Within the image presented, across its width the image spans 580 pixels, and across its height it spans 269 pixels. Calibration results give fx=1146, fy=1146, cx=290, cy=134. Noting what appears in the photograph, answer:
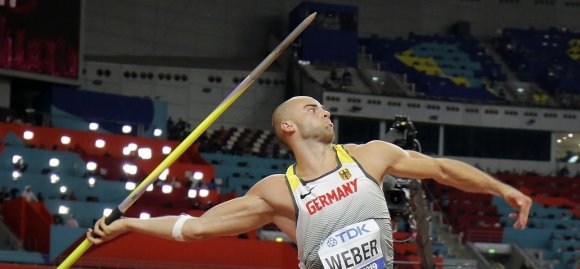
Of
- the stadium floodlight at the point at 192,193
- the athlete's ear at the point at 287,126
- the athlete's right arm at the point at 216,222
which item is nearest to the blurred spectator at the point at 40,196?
the stadium floodlight at the point at 192,193

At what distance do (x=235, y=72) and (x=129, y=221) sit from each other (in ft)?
99.1

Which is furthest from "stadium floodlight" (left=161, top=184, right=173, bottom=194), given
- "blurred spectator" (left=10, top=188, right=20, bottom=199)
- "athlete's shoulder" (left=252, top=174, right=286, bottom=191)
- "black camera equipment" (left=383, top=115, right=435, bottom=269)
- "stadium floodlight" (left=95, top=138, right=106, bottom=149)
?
"athlete's shoulder" (left=252, top=174, right=286, bottom=191)

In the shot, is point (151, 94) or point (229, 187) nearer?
point (229, 187)

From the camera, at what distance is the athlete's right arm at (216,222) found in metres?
5.09

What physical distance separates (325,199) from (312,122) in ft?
1.16

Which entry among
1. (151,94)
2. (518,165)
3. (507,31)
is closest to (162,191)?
(151,94)

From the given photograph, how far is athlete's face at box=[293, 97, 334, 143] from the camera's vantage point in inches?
196

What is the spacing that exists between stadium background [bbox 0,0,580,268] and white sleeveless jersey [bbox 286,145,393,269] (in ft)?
51.5

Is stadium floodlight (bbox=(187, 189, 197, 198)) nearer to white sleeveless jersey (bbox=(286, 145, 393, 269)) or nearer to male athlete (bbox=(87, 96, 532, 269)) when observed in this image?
male athlete (bbox=(87, 96, 532, 269))

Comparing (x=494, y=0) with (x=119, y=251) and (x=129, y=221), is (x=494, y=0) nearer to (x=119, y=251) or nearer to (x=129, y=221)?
(x=119, y=251)

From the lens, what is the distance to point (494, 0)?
43.0 m

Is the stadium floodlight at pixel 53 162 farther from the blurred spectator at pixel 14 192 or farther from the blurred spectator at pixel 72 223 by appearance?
the blurred spectator at pixel 72 223

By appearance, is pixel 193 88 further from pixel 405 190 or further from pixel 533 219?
pixel 405 190

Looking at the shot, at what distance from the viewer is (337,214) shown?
4.85 m
